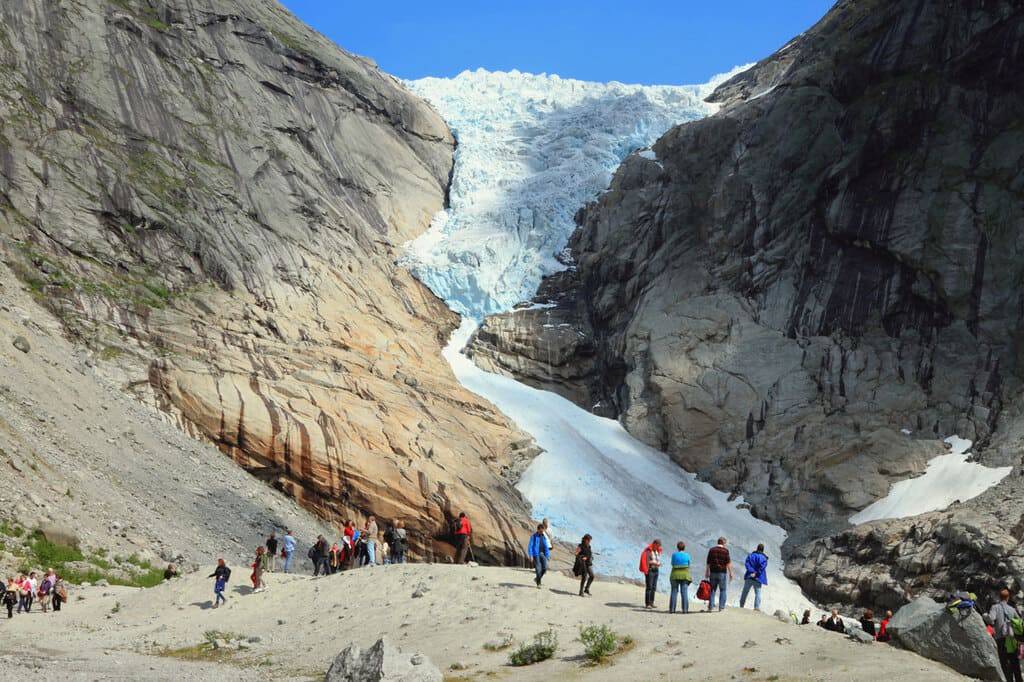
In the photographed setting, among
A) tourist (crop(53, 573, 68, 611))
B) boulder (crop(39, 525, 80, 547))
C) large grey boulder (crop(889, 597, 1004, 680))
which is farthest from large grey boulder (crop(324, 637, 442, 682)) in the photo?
boulder (crop(39, 525, 80, 547))

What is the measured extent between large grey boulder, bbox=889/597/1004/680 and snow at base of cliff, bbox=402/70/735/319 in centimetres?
5107

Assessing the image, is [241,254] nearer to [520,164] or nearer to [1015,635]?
[520,164]

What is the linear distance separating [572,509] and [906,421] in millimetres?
17762

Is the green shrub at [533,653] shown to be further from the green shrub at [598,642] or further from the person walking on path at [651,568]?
the person walking on path at [651,568]

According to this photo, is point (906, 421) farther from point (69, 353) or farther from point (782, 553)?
point (69, 353)

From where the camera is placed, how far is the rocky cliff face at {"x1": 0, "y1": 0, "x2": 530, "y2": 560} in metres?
39.0

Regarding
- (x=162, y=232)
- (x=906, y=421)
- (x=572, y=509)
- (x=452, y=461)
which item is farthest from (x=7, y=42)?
(x=906, y=421)

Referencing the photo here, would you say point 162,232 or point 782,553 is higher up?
point 162,232

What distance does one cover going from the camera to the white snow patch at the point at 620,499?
4247cm

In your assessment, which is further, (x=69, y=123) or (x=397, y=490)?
(x=69, y=123)

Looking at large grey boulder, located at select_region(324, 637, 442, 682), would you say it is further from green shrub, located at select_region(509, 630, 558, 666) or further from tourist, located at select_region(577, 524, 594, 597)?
tourist, located at select_region(577, 524, 594, 597)

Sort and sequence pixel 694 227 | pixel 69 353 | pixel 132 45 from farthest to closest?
pixel 694 227 → pixel 132 45 → pixel 69 353

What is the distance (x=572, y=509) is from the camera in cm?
4494

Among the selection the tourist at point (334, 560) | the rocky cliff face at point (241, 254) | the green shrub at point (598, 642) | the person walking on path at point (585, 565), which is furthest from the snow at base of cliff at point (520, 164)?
the green shrub at point (598, 642)
